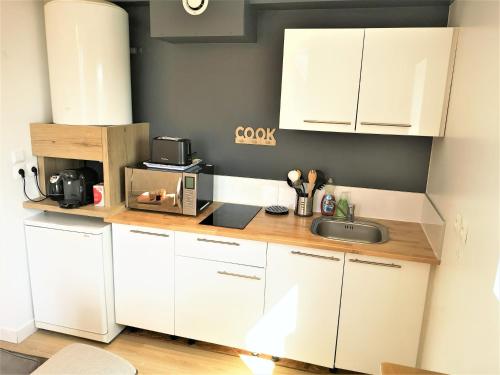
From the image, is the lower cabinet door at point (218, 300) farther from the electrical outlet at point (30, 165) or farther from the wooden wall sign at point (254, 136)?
the electrical outlet at point (30, 165)

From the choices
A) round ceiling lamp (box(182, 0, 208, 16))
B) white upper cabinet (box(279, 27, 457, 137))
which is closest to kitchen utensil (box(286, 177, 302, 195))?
white upper cabinet (box(279, 27, 457, 137))

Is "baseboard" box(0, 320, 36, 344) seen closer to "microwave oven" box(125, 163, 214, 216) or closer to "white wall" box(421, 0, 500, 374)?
"microwave oven" box(125, 163, 214, 216)

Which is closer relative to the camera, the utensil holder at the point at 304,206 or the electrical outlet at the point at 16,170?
the electrical outlet at the point at 16,170

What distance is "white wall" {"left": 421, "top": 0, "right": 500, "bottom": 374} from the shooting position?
3.94 ft

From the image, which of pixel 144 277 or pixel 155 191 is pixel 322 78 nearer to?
pixel 155 191

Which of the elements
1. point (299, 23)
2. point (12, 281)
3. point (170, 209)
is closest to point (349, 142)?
point (299, 23)

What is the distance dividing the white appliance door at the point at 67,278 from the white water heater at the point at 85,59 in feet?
2.46

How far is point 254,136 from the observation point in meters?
2.65

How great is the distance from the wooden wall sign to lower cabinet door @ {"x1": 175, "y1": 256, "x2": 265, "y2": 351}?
0.90 metres

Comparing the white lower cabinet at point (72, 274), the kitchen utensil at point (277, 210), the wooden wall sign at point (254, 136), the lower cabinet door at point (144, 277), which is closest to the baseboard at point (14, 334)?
the white lower cabinet at point (72, 274)

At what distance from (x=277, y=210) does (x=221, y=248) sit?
52cm

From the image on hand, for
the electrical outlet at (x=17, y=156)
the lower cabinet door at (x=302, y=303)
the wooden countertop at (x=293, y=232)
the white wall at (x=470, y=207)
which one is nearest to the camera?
the white wall at (x=470, y=207)

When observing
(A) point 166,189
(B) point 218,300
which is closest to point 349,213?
(B) point 218,300

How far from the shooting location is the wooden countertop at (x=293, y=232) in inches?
77.2
